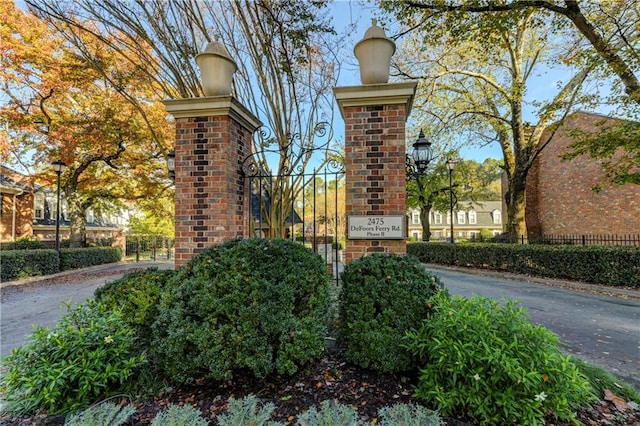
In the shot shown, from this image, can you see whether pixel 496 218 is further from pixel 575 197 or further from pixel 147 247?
pixel 147 247

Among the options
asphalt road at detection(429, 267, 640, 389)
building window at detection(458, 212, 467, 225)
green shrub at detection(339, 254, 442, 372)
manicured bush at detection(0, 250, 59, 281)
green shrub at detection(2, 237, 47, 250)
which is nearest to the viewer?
green shrub at detection(339, 254, 442, 372)

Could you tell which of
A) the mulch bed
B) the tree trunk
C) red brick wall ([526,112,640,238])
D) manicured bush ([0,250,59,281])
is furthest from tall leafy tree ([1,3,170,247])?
red brick wall ([526,112,640,238])

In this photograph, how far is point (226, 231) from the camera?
356 cm

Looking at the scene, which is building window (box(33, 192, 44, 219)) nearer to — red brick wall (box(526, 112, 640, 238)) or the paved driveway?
the paved driveway

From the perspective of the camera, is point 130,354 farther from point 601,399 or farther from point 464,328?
point 601,399

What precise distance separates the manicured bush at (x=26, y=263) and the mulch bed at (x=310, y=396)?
33.2 feet

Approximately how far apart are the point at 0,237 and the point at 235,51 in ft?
58.1

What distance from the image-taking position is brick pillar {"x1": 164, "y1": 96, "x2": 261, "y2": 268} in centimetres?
355

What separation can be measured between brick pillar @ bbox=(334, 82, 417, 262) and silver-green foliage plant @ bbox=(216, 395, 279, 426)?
173 cm

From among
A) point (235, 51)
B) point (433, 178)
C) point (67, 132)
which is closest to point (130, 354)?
point (235, 51)

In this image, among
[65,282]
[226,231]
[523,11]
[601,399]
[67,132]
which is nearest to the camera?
[601,399]

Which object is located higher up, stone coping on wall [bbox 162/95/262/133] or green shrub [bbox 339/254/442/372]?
stone coping on wall [bbox 162/95/262/133]

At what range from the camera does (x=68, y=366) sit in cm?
203

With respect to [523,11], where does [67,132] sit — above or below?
below
